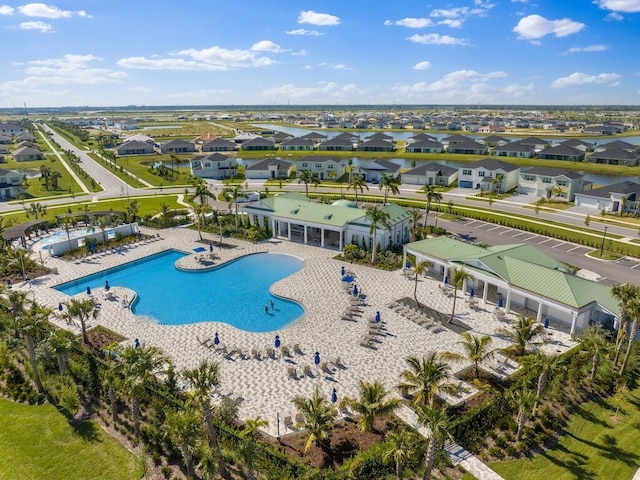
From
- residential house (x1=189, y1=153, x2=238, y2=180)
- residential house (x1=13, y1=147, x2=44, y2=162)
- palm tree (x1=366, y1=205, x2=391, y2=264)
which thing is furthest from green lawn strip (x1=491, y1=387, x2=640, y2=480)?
residential house (x1=13, y1=147, x2=44, y2=162)

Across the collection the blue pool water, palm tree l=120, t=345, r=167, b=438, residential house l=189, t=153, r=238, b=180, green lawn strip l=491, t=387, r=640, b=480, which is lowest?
green lawn strip l=491, t=387, r=640, b=480

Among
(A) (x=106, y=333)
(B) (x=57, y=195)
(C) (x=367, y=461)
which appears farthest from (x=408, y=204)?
(B) (x=57, y=195)

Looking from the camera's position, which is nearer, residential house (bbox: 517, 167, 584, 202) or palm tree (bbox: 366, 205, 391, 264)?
palm tree (bbox: 366, 205, 391, 264)

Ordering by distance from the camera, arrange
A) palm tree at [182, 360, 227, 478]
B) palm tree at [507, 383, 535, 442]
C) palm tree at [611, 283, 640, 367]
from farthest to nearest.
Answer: palm tree at [611, 283, 640, 367] < palm tree at [507, 383, 535, 442] < palm tree at [182, 360, 227, 478]

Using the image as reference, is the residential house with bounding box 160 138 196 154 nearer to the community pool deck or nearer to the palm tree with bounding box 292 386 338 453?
the community pool deck

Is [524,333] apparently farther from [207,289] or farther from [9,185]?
[9,185]

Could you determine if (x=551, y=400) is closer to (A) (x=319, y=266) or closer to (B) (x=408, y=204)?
(A) (x=319, y=266)

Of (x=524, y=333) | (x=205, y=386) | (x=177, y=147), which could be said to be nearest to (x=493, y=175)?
(x=524, y=333)
